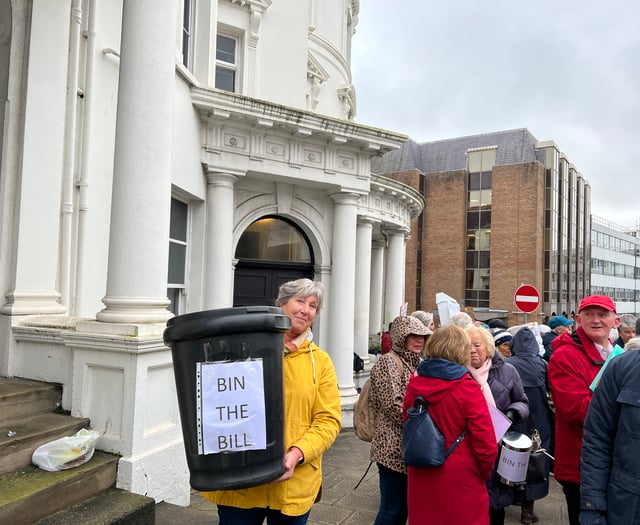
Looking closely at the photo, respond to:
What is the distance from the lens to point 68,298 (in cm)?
517

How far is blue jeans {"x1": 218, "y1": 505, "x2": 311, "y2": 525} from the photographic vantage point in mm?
2365

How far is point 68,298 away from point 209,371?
3.90m

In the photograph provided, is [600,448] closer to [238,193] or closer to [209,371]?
[209,371]

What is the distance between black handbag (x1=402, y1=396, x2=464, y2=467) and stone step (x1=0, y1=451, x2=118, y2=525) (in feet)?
A: 7.94

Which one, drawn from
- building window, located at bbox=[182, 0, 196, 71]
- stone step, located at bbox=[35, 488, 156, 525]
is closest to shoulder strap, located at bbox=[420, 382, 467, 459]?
stone step, located at bbox=[35, 488, 156, 525]

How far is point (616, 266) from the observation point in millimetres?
70688

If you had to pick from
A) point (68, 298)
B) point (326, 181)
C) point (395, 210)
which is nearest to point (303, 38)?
point (326, 181)

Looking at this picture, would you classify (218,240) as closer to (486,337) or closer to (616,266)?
(486,337)

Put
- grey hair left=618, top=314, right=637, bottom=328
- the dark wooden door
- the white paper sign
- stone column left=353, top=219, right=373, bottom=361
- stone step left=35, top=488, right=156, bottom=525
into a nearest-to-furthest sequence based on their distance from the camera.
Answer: the white paper sign → stone step left=35, top=488, right=156, bottom=525 → grey hair left=618, top=314, right=637, bottom=328 → the dark wooden door → stone column left=353, top=219, right=373, bottom=361

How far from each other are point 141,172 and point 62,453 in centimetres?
244

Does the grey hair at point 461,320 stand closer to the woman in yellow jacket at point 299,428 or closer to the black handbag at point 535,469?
the black handbag at point 535,469

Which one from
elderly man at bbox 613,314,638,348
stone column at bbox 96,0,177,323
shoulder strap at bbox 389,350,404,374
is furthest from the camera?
elderly man at bbox 613,314,638,348

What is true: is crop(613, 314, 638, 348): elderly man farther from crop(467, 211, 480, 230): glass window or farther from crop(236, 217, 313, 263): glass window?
crop(467, 211, 480, 230): glass window

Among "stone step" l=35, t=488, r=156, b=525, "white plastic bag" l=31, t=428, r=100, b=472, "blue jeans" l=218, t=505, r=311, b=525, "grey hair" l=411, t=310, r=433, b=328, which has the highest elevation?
"grey hair" l=411, t=310, r=433, b=328
